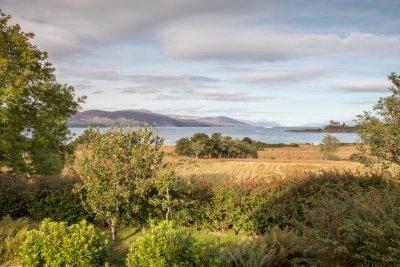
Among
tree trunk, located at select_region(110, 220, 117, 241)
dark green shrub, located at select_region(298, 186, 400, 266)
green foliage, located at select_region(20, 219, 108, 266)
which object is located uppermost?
dark green shrub, located at select_region(298, 186, 400, 266)

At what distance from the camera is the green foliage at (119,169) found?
1089cm

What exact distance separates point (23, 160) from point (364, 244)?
18125 mm

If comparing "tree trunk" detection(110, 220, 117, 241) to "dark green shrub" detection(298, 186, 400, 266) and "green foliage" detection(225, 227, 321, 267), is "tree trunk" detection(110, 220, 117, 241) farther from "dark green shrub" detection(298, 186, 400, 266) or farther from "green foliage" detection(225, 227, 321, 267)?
"dark green shrub" detection(298, 186, 400, 266)

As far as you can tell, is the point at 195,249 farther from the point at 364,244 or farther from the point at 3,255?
the point at 3,255

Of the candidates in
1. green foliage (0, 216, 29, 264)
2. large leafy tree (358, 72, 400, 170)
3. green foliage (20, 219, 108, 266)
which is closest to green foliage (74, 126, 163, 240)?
green foliage (0, 216, 29, 264)

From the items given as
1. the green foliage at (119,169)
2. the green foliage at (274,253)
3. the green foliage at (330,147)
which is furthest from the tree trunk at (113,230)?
the green foliage at (330,147)

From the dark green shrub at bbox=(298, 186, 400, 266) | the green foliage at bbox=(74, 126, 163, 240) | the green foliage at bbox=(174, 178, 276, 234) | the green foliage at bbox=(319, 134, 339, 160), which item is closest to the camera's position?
the dark green shrub at bbox=(298, 186, 400, 266)

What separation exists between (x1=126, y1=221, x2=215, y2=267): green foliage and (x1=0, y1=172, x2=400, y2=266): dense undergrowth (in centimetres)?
2

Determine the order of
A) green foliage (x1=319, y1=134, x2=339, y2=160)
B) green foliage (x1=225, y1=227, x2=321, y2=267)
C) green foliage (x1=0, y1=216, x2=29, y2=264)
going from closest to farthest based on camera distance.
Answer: green foliage (x1=225, y1=227, x2=321, y2=267) → green foliage (x1=0, y1=216, x2=29, y2=264) → green foliage (x1=319, y1=134, x2=339, y2=160)

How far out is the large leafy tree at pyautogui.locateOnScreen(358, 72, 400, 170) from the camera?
56.6 ft

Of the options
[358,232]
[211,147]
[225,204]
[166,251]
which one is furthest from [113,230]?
[211,147]

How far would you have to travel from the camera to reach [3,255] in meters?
8.22

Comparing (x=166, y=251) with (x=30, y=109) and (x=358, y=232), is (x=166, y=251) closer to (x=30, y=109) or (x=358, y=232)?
(x=358, y=232)

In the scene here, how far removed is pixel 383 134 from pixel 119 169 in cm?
1363
